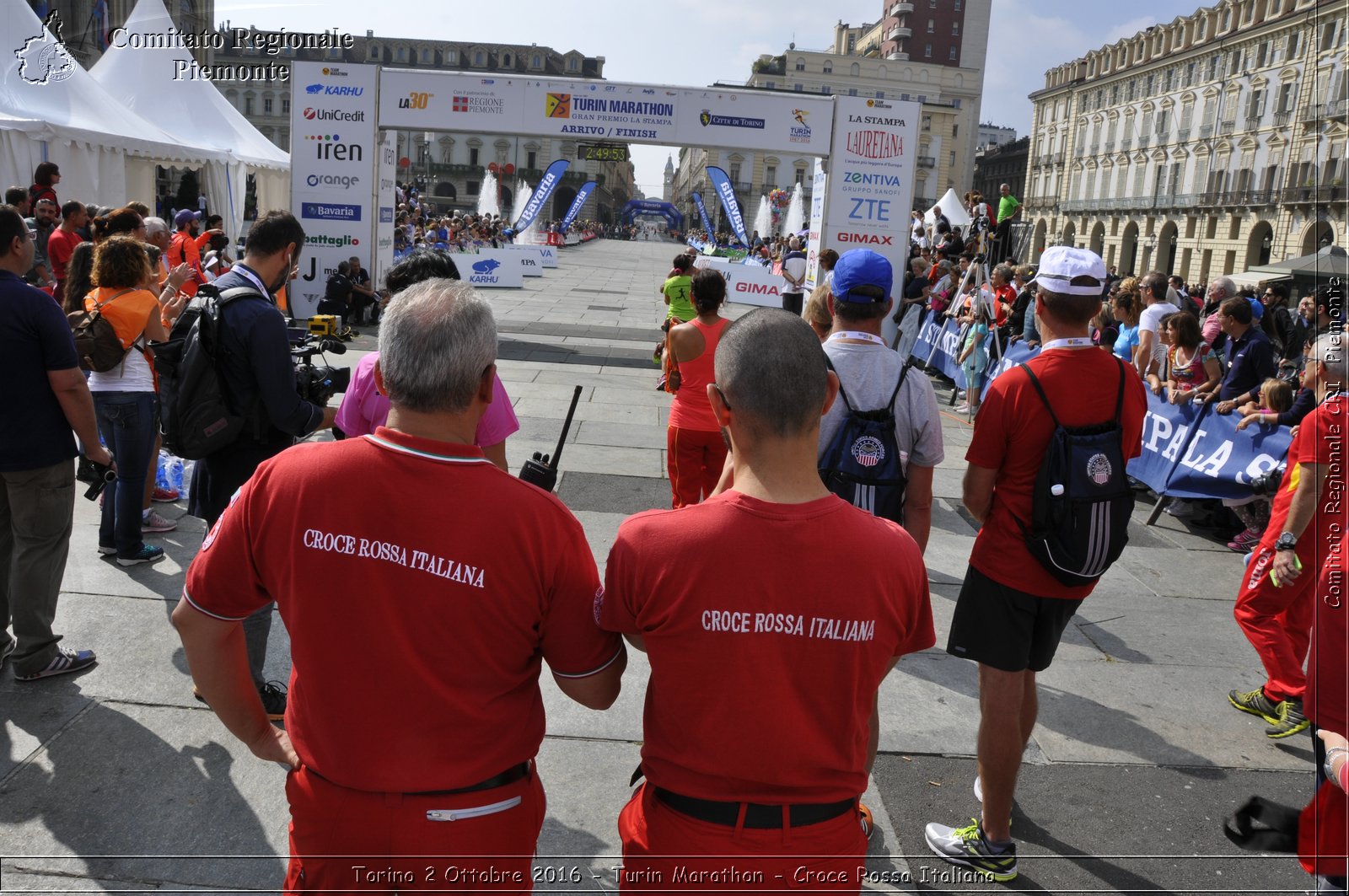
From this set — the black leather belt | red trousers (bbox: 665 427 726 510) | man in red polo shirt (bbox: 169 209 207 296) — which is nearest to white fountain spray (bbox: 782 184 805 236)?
man in red polo shirt (bbox: 169 209 207 296)

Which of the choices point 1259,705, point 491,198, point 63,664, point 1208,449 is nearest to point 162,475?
point 63,664

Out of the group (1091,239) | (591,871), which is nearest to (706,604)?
(591,871)

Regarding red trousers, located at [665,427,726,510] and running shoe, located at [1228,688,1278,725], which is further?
red trousers, located at [665,427,726,510]

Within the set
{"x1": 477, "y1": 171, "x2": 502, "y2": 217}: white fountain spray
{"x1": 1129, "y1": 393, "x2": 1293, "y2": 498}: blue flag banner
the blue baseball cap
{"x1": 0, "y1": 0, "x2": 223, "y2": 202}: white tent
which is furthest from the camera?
{"x1": 477, "y1": 171, "x2": 502, "y2": 217}: white fountain spray

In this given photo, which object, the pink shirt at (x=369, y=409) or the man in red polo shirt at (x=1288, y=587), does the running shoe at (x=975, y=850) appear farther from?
the pink shirt at (x=369, y=409)

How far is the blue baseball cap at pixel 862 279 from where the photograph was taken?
329cm

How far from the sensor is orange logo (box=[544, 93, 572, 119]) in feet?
51.7

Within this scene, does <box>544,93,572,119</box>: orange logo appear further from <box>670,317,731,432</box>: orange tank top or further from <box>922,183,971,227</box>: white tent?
<box>670,317,731,432</box>: orange tank top

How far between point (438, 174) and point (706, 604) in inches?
4653

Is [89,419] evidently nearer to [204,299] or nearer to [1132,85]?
[204,299]

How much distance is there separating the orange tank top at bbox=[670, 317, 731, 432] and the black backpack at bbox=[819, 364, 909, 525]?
82.0 inches

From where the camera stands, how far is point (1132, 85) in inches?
3105

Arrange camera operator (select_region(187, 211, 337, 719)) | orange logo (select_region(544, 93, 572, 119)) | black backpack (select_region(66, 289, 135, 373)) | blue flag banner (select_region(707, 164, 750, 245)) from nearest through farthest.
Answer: camera operator (select_region(187, 211, 337, 719)) → black backpack (select_region(66, 289, 135, 373)) → orange logo (select_region(544, 93, 572, 119)) → blue flag banner (select_region(707, 164, 750, 245))

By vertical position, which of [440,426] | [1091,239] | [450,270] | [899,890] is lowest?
[899,890]
